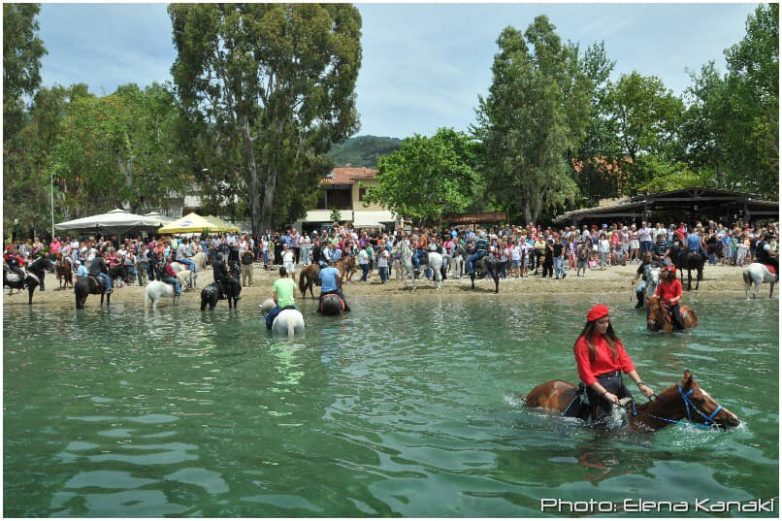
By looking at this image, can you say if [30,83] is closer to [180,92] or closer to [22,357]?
[180,92]

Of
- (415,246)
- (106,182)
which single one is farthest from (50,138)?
(415,246)

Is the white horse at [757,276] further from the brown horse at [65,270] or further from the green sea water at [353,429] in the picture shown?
the brown horse at [65,270]

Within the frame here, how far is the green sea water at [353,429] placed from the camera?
19.5ft

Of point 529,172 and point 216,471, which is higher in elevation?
point 529,172

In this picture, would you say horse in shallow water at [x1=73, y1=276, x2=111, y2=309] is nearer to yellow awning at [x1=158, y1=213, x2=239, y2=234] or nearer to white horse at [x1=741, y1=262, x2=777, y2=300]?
yellow awning at [x1=158, y1=213, x2=239, y2=234]

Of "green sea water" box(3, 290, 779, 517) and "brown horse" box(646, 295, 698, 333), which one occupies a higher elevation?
"brown horse" box(646, 295, 698, 333)

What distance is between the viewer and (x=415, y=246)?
26406 millimetres

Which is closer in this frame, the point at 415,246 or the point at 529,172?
the point at 415,246

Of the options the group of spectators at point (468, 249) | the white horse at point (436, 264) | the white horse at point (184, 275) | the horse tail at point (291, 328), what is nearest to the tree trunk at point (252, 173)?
the group of spectators at point (468, 249)

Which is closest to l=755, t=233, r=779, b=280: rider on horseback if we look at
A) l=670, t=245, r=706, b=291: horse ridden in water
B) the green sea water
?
l=670, t=245, r=706, b=291: horse ridden in water

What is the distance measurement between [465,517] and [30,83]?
1932 inches

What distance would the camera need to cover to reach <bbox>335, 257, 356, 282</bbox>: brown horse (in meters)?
25.7

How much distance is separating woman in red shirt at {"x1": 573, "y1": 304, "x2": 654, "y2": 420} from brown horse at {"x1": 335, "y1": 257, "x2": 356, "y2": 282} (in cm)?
1824

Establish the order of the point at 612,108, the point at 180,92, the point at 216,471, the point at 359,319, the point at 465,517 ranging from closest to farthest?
the point at 465,517 < the point at 216,471 < the point at 359,319 < the point at 180,92 < the point at 612,108
